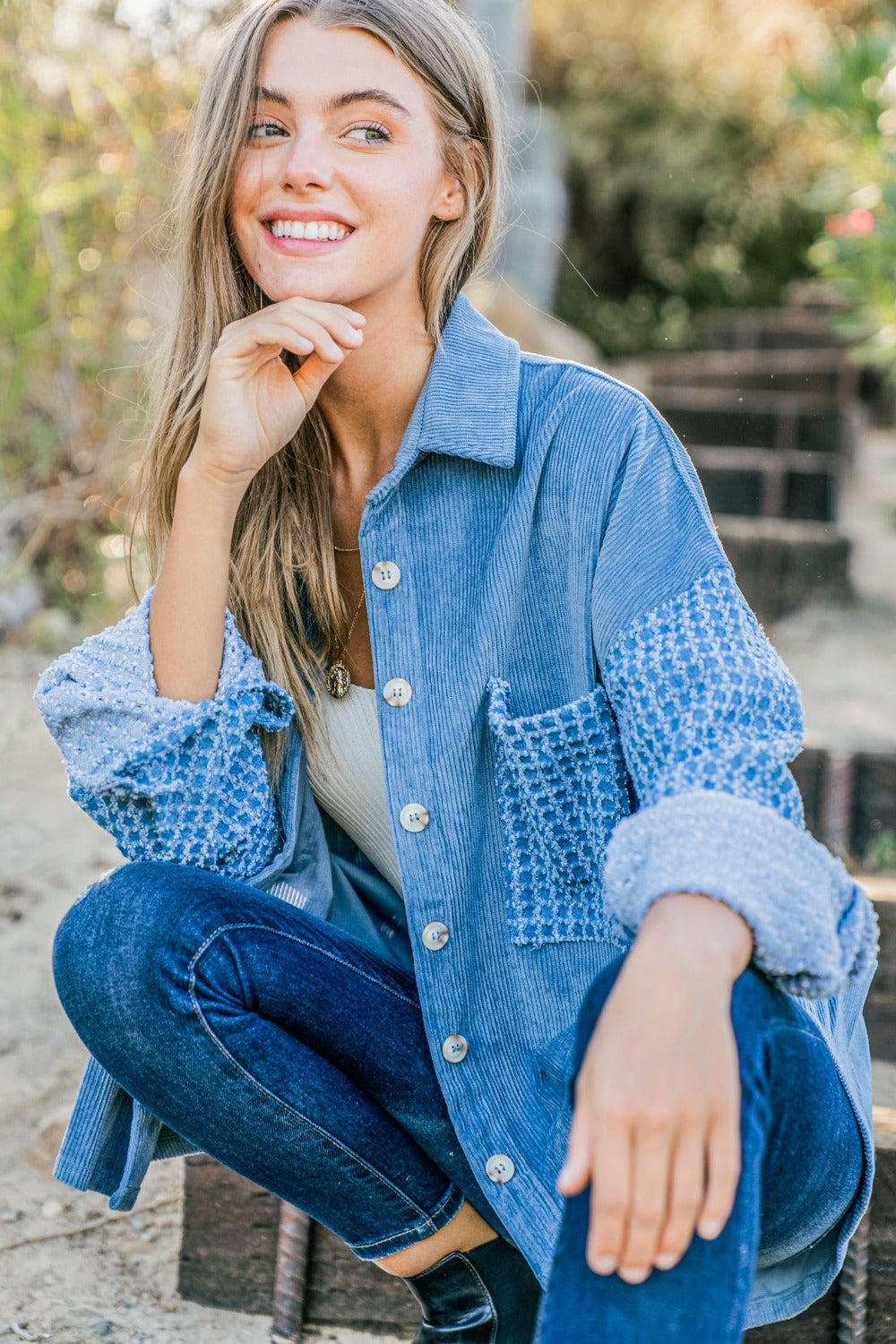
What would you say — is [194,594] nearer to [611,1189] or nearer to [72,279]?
[611,1189]

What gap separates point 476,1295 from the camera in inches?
65.6

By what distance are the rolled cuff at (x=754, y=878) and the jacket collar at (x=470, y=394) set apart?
1.90 ft

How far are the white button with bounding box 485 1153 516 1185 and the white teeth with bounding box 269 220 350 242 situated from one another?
108 centimetres

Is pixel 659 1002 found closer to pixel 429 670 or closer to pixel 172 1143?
pixel 429 670

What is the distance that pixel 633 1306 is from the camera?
1.15 metres

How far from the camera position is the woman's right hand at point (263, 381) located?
167 cm

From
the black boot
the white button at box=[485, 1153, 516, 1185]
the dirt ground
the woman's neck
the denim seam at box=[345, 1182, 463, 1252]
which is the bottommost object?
the dirt ground

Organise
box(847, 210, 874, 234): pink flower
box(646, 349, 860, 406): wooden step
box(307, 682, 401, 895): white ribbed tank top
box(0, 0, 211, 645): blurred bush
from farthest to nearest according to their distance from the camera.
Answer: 1. box(646, 349, 860, 406): wooden step
2. box(847, 210, 874, 234): pink flower
3. box(0, 0, 211, 645): blurred bush
4. box(307, 682, 401, 895): white ribbed tank top

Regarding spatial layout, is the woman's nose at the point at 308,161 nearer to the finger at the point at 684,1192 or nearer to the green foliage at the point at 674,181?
the finger at the point at 684,1192

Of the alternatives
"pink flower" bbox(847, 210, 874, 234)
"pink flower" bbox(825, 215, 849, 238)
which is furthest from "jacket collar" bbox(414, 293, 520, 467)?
"pink flower" bbox(825, 215, 849, 238)

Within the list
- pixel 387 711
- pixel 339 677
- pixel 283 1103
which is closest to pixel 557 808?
pixel 387 711

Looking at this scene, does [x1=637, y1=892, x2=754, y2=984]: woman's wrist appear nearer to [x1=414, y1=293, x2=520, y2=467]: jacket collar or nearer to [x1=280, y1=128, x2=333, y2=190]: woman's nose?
[x1=414, y1=293, x2=520, y2=467]: jacket collar

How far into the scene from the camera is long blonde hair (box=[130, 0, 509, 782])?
5.62 ft

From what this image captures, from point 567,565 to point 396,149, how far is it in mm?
541
